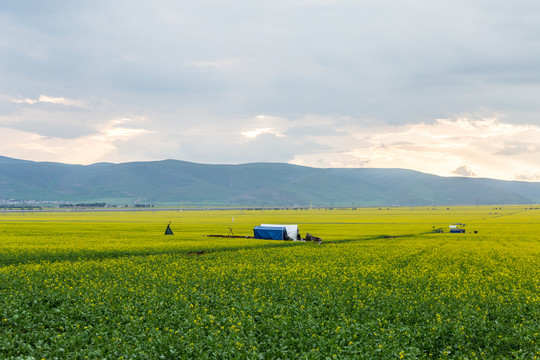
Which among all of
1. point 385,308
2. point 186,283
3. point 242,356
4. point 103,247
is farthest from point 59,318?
point 103,247

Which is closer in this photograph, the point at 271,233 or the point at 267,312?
the point at 267,312

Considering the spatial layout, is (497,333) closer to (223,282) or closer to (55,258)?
(223,282)

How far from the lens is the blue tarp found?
69875mm

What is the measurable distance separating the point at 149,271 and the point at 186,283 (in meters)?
6.00

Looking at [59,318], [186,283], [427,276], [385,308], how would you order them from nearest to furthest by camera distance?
[59,318] < [385,308] < [186,283] < [427,276]

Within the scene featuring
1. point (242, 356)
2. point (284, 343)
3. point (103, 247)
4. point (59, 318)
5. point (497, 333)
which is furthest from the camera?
point (103, 247)

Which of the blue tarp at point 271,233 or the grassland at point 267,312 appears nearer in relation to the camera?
the grassland at point 267,312

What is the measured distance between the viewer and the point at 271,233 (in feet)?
231

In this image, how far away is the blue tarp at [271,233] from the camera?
69.9m

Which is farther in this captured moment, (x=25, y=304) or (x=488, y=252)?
(x=488, y=252)

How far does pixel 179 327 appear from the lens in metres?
18.2

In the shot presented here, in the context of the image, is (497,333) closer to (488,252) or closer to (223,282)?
(223,282)

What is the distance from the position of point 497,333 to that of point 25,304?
21549 millimetres

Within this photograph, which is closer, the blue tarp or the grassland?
the grassland
